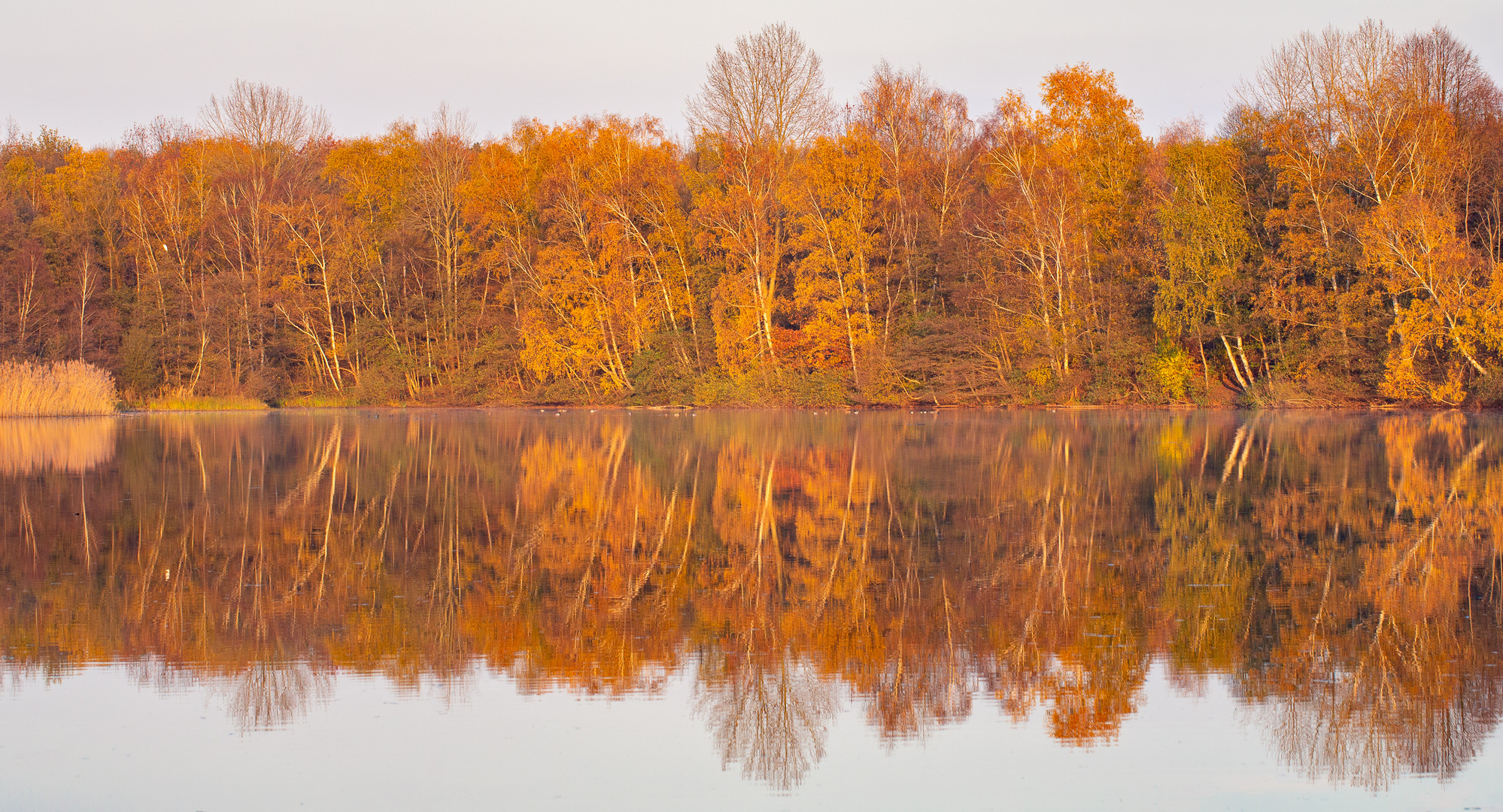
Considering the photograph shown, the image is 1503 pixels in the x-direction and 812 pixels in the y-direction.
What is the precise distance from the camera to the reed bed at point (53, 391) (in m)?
37.0

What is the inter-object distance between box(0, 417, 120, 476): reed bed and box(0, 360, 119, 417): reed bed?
585mm

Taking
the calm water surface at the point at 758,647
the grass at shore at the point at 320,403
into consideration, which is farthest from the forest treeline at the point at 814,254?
the calm water surface at the point at 758,647

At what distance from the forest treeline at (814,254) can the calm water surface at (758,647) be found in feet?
83.8

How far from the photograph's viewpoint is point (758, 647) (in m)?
7.03

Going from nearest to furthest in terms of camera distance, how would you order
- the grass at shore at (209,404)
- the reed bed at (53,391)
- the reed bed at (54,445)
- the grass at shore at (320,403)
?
the reed bed at (54,445), the reed bed at (53,391), the grass at shore at (209,404), the grass at shore at (320,403)

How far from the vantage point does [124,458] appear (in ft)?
69.3

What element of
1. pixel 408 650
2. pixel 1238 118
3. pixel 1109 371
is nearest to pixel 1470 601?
pixel 408 650

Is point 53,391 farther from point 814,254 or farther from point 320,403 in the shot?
point 814,254

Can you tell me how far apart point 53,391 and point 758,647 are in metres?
38.5

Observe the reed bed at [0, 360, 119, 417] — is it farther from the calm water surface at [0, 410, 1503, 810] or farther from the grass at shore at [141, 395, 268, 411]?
the calm water surface at [0, 410, 1503, 810]

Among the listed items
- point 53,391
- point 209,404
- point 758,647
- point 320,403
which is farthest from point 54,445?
point 320,403

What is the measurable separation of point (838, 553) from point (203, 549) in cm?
567

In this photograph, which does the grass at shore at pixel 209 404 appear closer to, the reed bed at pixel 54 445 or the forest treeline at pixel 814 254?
the forest treeline at pixel 814 254

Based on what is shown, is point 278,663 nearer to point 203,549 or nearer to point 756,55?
point 203,549
